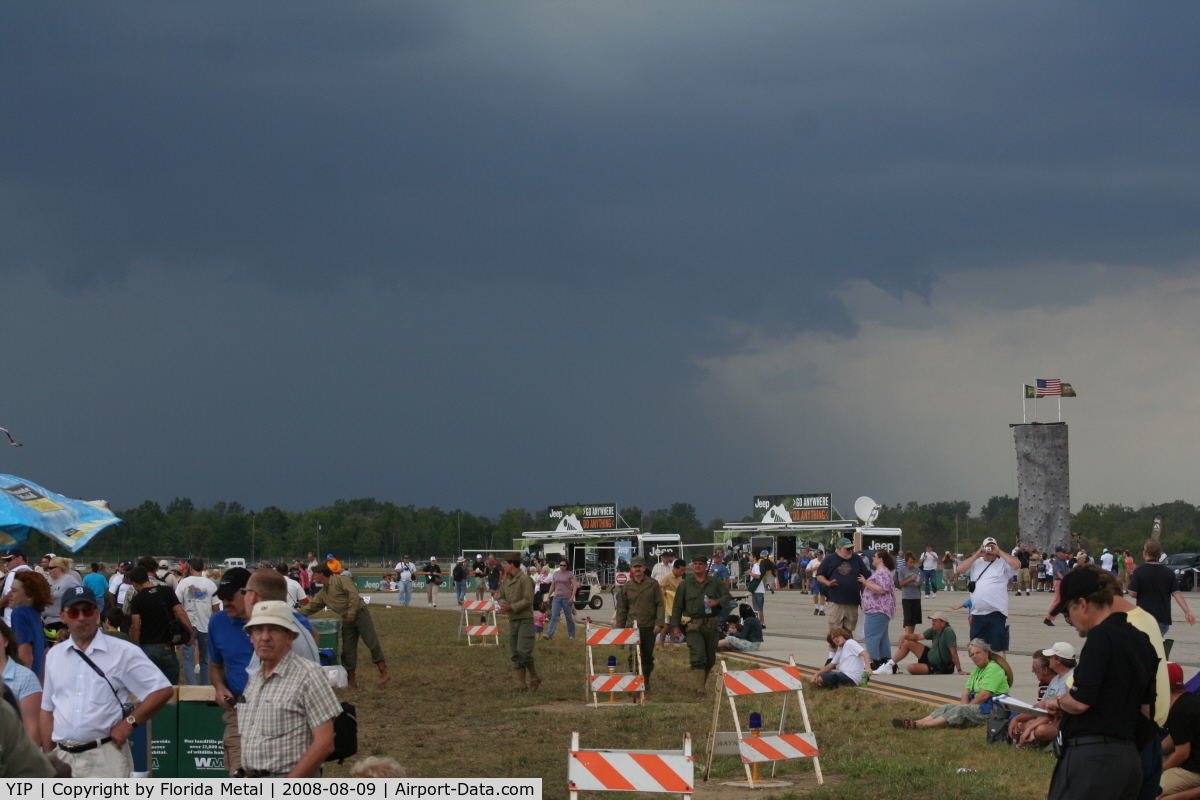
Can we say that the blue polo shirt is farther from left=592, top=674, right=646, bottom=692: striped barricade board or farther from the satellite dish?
the satellite dish

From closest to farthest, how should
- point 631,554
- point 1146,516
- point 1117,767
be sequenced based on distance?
point 1117,767
point 631,554
point 1146,516

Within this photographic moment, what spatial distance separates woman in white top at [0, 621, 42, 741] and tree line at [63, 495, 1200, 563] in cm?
9629

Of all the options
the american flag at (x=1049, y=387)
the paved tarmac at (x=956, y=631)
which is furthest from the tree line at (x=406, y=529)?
the paved tarmac at (x=956, y=631)

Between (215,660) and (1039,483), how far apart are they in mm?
51659

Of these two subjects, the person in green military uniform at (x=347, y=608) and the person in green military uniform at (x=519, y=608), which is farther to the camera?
the person in green military uniform at (x=347, y=608)

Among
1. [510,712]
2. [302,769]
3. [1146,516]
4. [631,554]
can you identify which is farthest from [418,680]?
[1146,516]

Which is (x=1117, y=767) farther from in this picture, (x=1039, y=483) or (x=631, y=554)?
(x=1039, y=483)

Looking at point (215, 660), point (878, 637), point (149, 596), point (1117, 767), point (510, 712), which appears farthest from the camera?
point (878, 637)

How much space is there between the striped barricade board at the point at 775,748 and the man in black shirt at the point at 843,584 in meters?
7.56

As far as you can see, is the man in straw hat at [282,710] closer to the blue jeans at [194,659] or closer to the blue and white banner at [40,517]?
the blue jeans at [194,659]

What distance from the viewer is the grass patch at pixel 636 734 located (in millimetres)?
10039

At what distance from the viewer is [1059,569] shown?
3888 centimetres

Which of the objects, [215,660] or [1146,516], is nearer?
[215,660]

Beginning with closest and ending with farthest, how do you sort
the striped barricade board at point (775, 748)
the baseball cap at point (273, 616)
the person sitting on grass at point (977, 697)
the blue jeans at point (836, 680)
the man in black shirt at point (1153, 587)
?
1. the baseball cap at point (273, 616)
2. the striped barricade board at point (775, 748)
3. the person sitting on grass at point (977, 697)
4. the man in black shirt at point (1153, 587)
5. the blue jeans at point (836, 680)
